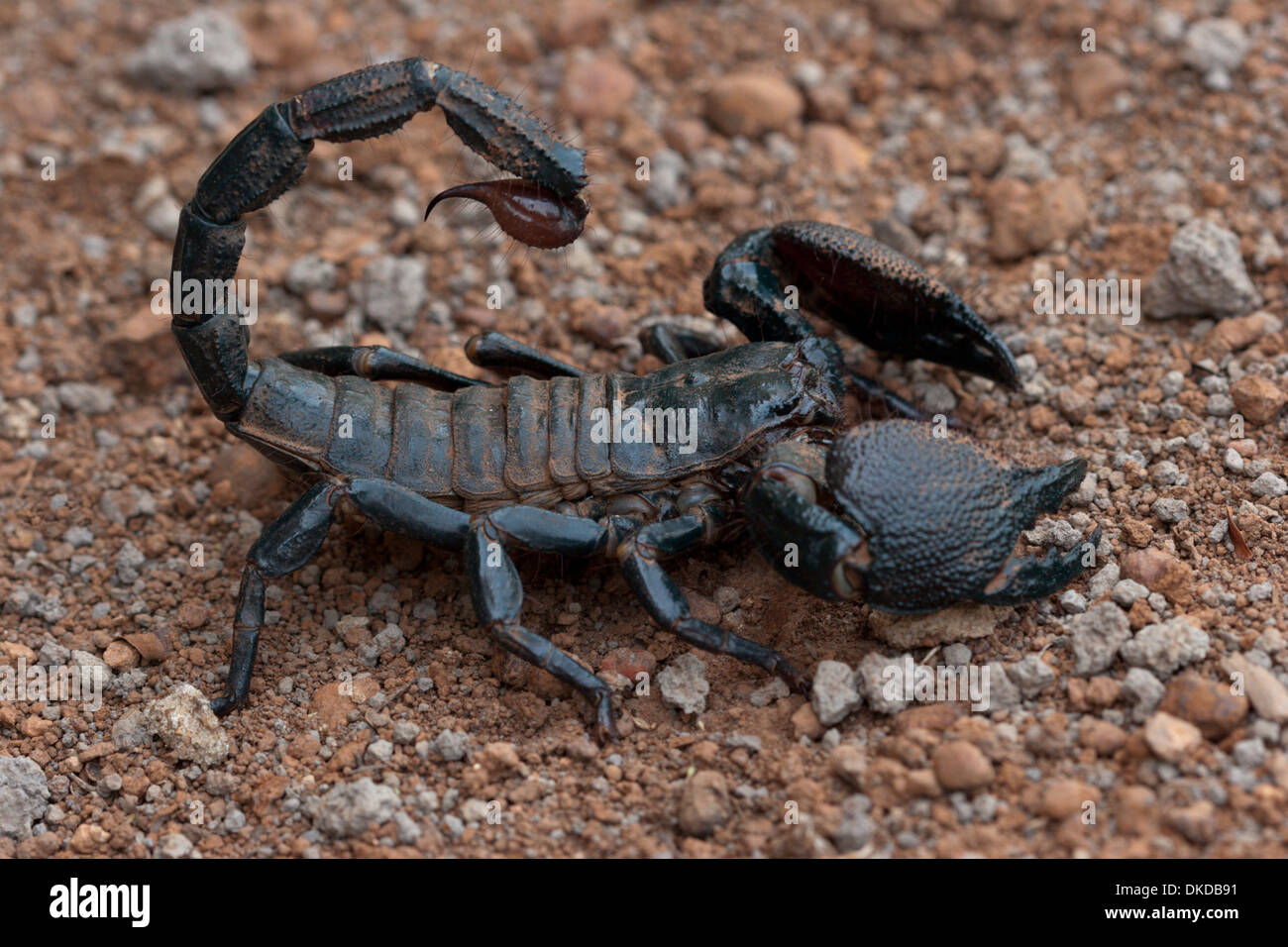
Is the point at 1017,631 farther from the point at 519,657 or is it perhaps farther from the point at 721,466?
the point at 519,657

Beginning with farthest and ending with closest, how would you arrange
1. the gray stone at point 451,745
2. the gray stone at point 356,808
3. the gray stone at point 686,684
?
the gray stone at point 686,684, the gray stone at point 451,745, the gray stone at point 356,808

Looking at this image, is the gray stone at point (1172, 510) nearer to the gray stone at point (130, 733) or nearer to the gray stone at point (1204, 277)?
the gray stone at point (1204, 277)

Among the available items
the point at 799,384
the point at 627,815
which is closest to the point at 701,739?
the point at 627,815

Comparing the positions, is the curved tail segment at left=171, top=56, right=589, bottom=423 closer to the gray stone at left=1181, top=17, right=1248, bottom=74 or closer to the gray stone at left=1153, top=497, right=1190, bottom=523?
the gray stone at left=1153, top=497, right=1190, bottom=523

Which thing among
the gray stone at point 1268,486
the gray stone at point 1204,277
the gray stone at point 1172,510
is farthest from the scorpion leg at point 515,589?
the gray stone at point 1204,277

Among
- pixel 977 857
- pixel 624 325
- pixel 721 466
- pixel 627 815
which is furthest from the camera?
pixel 624 325

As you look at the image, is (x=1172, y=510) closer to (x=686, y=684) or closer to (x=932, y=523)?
(x=932, y=523)

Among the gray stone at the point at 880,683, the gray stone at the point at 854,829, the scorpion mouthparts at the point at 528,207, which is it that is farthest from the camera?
the scorpion mouthparts at the point at 528,207
